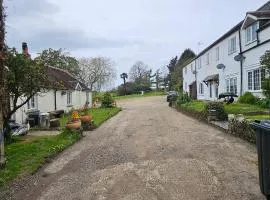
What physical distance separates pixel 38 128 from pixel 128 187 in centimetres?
1431

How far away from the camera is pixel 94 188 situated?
27.5 feet

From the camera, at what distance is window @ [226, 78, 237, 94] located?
3247 centimetres

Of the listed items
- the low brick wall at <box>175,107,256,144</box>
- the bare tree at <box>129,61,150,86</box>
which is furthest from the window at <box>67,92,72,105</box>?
the bare tree at <box>129,61,150,86</box>

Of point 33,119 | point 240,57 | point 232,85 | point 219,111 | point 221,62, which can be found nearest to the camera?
point 219,111

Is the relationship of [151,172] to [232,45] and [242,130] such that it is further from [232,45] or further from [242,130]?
[232,45]

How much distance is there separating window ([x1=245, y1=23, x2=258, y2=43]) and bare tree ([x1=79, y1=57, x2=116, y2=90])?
4582 centimetres

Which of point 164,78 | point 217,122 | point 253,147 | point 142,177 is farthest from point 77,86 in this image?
point 164,78

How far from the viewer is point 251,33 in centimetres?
2845

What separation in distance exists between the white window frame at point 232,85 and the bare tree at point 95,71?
40744mm

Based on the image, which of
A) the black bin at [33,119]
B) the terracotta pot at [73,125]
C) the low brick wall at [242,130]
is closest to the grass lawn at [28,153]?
the terracotta pot at [73,125]

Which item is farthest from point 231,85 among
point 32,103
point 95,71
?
point 95,71

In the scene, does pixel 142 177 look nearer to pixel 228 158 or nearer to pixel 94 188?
pixel 94 188

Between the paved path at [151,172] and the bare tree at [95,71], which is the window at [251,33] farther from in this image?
the bare tree at [95,71]

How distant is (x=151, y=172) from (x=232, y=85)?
25206mm
